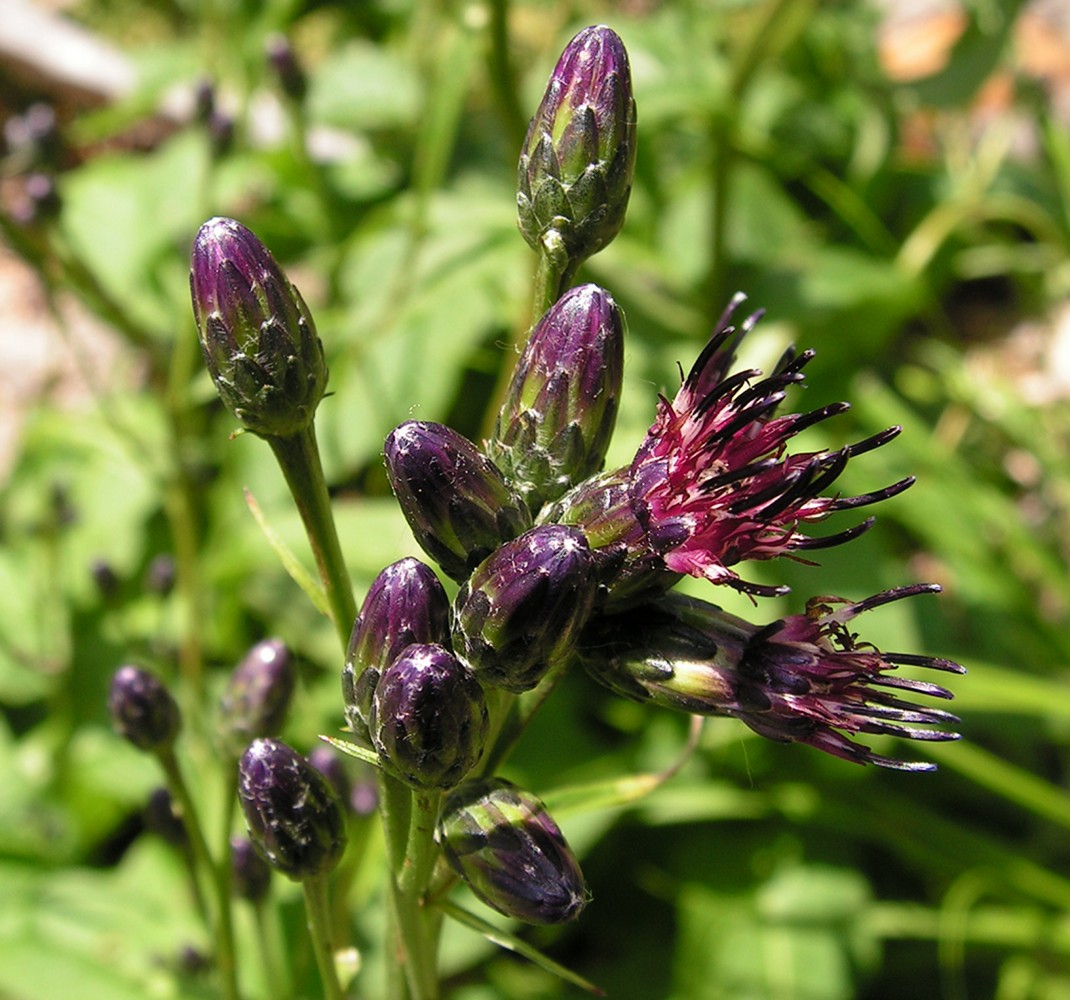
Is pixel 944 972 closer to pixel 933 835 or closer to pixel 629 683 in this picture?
pixel 933 835

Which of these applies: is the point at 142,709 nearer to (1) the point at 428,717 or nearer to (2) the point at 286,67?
(1) the point at 428,717

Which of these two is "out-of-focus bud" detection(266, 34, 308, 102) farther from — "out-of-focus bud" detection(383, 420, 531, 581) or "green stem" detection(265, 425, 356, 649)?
"out-of-focus bud" detection(383, 420, 531, 581)

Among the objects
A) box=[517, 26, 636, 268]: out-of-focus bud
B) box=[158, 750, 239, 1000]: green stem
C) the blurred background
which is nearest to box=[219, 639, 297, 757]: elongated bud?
box=[158, 750, 239, 1000]: green stem

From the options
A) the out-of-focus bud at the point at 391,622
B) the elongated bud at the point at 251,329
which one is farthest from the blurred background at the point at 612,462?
the elongated bud at the point at 251,329

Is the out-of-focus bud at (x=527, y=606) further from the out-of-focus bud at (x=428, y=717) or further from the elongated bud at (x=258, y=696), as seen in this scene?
the elongated bud at (x=258, y=696)

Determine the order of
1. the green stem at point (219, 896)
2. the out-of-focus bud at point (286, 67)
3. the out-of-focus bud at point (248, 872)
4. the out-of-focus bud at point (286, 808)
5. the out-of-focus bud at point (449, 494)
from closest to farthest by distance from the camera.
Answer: the out-of-focus bud at point (449, 494) → the out-of-focus bud at point (286, 808) → the green stem at point (219, 896) → the out-of-focus bud at point (248, 872) → the out-of-focus bud at point (286, 67)

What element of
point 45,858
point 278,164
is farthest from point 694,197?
point 45,858
